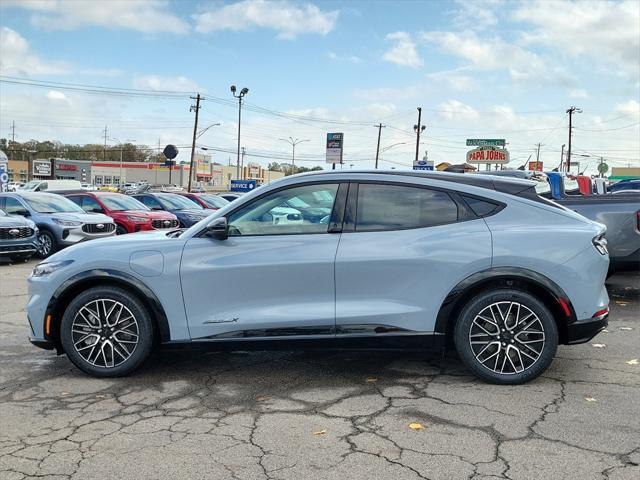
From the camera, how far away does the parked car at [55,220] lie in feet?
46.3

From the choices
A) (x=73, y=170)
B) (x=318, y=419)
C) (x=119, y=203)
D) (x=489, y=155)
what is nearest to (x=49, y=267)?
(x=318, y=419)

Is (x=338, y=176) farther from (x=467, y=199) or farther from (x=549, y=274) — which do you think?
(x=549, y=274)

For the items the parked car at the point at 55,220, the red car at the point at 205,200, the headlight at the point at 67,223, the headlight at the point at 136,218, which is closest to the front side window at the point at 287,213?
the parked car at the point at 55,220

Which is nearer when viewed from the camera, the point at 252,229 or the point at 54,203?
the point at 252,229

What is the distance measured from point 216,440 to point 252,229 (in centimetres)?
168

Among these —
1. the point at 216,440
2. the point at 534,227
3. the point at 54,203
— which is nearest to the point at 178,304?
the point at 216,440

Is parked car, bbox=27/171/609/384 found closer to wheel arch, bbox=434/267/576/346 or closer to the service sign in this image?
wheel arch, bbox=434/267/576/346

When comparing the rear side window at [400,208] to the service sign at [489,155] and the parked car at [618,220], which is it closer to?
the parked car at [618,220]

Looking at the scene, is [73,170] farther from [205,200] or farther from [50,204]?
[50,204]

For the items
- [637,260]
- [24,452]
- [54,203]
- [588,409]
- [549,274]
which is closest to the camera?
[24,452]

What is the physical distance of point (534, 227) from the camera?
4.69 meters

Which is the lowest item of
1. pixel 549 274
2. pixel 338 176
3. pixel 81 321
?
pixel 81 321

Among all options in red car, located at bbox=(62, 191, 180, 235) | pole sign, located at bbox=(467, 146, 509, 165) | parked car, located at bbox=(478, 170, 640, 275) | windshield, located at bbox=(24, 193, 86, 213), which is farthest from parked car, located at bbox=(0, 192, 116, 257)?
pole sign, located at bbox=(467, 146, 509, 165)

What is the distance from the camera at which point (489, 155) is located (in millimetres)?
39594
